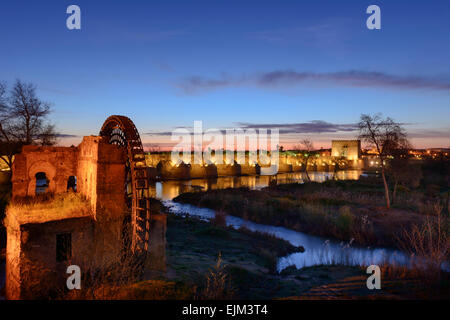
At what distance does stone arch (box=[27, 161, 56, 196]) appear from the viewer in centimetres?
1286

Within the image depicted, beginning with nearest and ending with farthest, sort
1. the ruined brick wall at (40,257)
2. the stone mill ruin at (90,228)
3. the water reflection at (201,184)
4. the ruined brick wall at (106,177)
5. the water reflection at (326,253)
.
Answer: the ruined brick wall at (40,257)
the stone mill ruin at (90,228)
the ruined brick wall at (106,177)
the water reflection at (326,253)
the water reflection at (201,184)

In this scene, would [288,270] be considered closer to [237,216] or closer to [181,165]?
[237,216]

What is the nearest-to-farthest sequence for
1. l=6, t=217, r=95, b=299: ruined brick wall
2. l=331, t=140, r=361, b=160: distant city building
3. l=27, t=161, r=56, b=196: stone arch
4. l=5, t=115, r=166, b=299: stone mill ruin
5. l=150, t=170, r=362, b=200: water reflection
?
1. l=6, t=217, r=95, b=299: ruined brick wall
2. l=5, t=115, r=166, b=299: stone mill ruin
3. l=27, t=161, r=56, b=196: stone arch
4. l=150, t=170, r=362, b=200: water reflection
5. l=331, t=140, r=361, b=160: distant city building

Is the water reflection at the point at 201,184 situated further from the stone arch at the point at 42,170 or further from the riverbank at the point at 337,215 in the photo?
the stone arch at the point at 42,170

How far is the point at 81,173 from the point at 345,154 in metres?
86.7

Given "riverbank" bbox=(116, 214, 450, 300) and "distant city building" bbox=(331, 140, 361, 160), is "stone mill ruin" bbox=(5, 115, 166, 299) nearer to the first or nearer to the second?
"riverbank" bbox=(116, 214, 450, 300)

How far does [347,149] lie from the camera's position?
87875 mm

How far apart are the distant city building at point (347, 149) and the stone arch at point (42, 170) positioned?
81.8 m

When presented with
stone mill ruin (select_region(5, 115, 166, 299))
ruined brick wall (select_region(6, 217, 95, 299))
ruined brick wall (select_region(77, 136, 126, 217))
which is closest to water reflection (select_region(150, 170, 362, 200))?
stone mill ruin (select_region(5, 115, 166, 299))

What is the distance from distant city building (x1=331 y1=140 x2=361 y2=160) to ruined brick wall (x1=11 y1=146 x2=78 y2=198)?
3206 inches

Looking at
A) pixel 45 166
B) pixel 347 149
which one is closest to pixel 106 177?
pixel 45 166

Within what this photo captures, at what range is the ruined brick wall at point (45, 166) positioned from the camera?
12.9m

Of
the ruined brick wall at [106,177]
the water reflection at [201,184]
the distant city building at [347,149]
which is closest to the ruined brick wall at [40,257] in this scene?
the ruined brick wall at [106,177]
